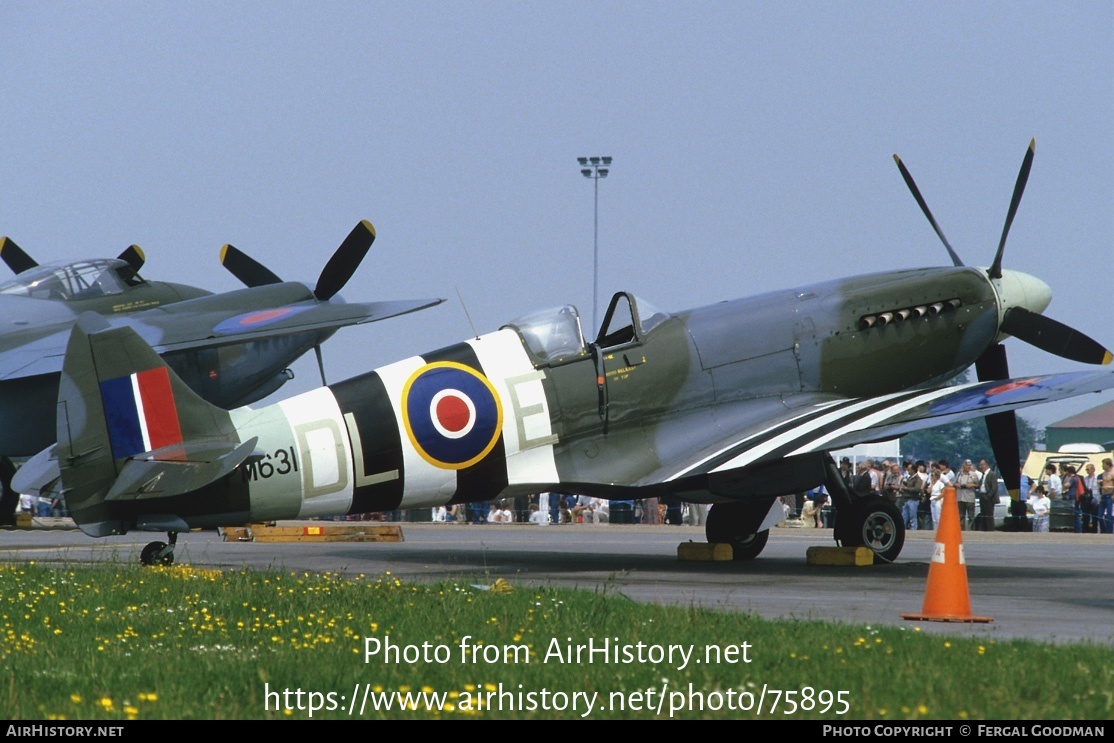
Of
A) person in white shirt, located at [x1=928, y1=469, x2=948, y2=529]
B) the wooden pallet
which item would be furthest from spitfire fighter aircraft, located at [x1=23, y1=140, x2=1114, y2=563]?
person in white shirt, located at [x1=928, y1=469, x2=948, y2=529]

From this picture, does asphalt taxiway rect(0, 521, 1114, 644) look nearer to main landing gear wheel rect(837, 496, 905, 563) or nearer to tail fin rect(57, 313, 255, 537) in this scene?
main landing gear wheel rect(837, 496, 905, 563)

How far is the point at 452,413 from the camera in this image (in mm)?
12625

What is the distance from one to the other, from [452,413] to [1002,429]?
272 inches

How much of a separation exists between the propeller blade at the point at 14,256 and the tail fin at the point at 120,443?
13823mm

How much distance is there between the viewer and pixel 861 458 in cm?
4581

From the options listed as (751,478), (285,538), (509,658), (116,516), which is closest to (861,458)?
(285,538)

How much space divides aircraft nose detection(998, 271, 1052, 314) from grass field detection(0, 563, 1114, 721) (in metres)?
8.57

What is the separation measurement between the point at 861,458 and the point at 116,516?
37282 mm

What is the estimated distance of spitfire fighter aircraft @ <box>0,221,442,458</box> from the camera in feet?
55.4

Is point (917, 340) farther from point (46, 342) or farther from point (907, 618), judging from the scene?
point (46, 342)

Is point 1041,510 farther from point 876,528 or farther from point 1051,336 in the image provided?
point 876,528

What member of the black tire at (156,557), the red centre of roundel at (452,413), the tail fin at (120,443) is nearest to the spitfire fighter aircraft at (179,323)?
the black tire at (156,557)

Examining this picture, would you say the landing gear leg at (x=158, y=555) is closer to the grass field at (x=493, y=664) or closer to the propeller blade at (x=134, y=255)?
the grass field at (x=493, y=664)

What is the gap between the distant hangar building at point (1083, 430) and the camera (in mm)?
86250
